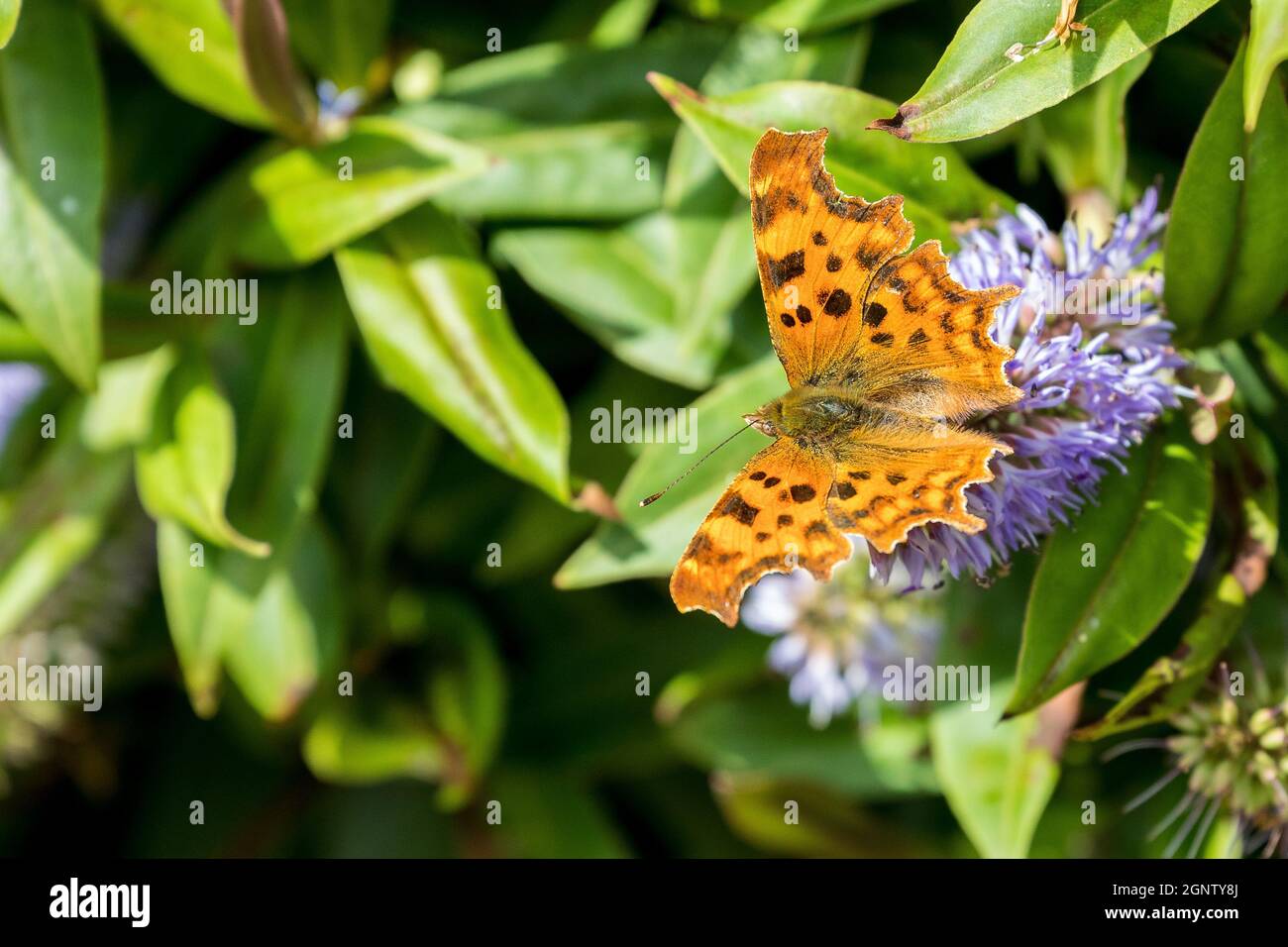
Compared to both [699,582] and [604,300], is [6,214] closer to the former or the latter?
[604,300]

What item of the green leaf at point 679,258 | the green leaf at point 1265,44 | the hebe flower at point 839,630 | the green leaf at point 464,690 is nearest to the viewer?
the green leaf at point 1265,44

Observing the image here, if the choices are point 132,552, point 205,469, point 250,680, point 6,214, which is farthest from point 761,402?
point 132,552

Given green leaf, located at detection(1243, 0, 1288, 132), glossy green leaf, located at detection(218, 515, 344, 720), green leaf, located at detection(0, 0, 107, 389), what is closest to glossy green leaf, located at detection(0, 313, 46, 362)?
green leaf, located at detection(0, 0, 107, 389)

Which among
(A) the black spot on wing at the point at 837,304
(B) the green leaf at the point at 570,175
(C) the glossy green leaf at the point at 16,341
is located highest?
(B) the green leaf at the point at 570,175

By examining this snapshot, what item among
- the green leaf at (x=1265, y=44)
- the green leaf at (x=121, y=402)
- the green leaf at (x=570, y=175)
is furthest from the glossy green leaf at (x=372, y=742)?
the green leaf at (x=1265, y=44)

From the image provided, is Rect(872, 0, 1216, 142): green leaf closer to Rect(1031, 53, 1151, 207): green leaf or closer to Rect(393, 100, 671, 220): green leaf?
Rect(1031, 53, 1151, 207): green leaf

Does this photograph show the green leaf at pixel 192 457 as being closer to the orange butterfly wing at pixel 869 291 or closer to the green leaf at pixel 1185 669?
the orange butterfly wing at pixel 869 291

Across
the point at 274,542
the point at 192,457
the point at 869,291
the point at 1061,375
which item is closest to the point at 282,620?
the point at 274,542
